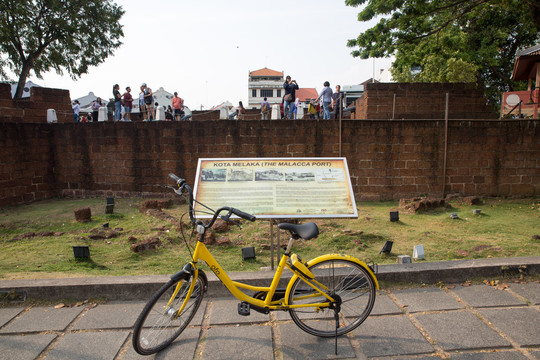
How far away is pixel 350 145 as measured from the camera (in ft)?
32.1

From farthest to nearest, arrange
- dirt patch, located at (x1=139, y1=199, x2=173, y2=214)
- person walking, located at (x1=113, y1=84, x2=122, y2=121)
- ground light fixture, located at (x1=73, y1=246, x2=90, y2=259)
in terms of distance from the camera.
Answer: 1. person walking, located at (x1=113, y1=84, x2=122, y2=121)
2. dirt patch, located at (x1=139, y1=199, x2=173, y2=214)
3. ground light fixture, located at (x1=73, y1=246, x2=90, y2=259)

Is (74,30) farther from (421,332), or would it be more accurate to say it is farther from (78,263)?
(421,332)

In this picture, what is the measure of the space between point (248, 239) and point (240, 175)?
8.42ft

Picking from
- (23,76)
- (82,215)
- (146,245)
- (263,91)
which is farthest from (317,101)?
(263,91)

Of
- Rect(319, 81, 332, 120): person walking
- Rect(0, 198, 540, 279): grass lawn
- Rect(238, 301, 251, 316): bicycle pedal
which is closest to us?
Rect(238, 301, 251, 316): bicycle pedal

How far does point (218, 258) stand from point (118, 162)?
7.01m

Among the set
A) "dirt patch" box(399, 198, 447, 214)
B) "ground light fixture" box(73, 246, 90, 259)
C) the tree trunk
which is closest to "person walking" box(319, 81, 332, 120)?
"dirt patch" box(399, 198, 447, 214)

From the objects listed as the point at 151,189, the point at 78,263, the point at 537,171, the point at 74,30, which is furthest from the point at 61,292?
the point at 74,30

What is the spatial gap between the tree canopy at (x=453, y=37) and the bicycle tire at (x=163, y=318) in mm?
9619

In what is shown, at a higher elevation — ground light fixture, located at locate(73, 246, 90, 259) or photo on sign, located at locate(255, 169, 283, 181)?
photo on sign, located at locate(255, 169, 283, 181)

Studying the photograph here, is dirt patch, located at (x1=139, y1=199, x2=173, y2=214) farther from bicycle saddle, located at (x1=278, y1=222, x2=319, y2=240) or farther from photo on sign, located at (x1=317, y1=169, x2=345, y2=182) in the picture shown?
bicycle saddle, located at (x1=278, y1=222, x2=319, y2=240)

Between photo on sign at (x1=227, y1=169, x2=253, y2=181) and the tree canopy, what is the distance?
820 centimetres

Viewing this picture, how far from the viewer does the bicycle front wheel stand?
2.89m

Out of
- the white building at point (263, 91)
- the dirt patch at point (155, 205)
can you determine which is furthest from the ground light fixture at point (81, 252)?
the white building at point (263, 91)
